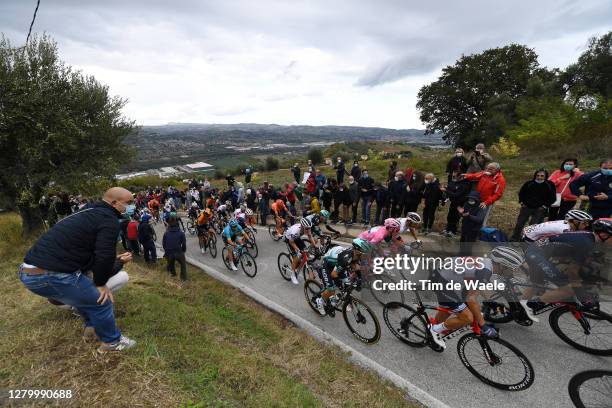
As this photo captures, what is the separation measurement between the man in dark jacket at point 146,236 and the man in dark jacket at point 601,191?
1247cm

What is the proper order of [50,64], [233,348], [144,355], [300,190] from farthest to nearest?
1. [300,190]
2. [50,64]
3. [233,348]
4. [144,355]

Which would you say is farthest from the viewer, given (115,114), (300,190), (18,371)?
(115,114)

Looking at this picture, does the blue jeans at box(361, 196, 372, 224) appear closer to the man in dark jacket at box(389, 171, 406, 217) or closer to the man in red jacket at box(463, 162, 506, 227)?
the man in dark jacket at box(389, 171, 406, 217)

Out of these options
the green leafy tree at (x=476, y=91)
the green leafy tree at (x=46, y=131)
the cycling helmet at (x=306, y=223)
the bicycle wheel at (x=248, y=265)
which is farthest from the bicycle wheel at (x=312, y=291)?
the green leafy tree at (x=476, y=91)

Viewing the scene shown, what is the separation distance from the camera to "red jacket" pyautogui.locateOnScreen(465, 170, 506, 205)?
293 inches

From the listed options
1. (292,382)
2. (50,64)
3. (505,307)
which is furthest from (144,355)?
(50,64)

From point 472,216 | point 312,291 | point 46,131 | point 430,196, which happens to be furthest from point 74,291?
point 46,131

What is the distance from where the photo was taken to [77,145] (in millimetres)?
13234

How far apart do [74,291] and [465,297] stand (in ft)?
17.0

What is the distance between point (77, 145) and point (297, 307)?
13.3 m

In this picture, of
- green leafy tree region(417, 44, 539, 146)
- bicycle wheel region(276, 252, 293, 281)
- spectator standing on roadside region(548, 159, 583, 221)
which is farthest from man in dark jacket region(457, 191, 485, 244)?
green leafy tree region(417, 44, 539, 146)

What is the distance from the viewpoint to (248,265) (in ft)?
29.0

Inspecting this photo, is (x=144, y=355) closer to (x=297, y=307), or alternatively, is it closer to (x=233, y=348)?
(x=233, y=348)

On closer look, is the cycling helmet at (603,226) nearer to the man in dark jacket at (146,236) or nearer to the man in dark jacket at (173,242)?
the man in dark jacket at (173,242)
